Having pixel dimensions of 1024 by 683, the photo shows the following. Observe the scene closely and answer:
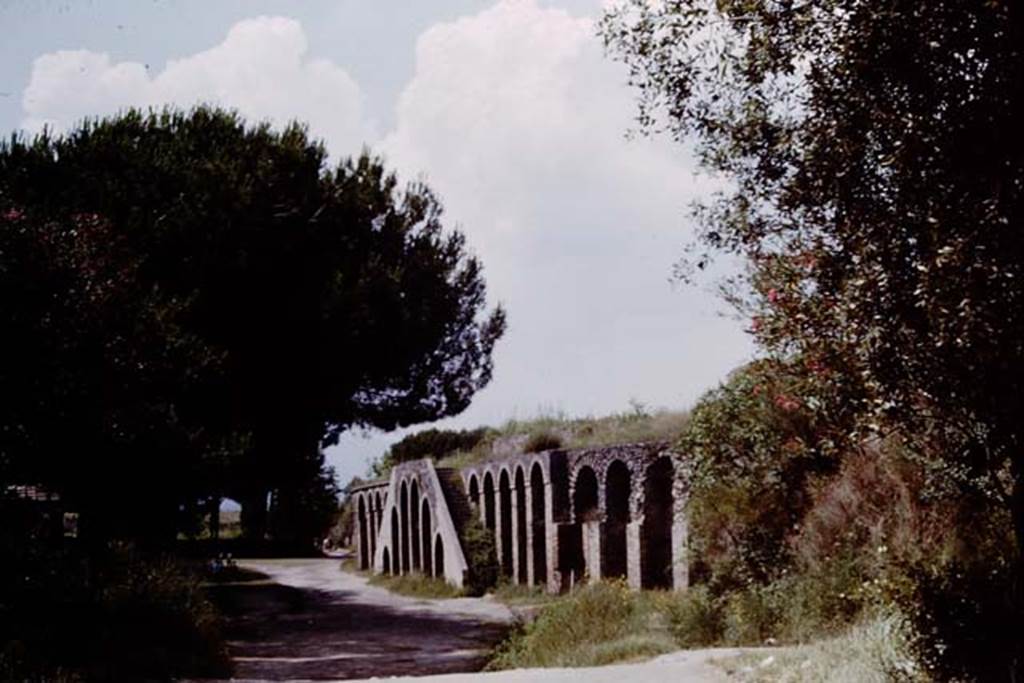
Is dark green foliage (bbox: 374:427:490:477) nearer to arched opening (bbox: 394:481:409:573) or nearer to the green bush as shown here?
arched opening (bbox: 394:481:409:573)

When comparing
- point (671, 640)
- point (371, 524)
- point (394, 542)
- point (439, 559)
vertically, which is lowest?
point (439, 559)

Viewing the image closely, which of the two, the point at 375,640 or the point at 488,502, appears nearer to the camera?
the point at 375,640

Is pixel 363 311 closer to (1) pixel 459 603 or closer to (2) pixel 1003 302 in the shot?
(1) pixel 459 603

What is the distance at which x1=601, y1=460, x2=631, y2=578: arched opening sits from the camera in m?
19.9

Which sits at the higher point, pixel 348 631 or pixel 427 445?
pixel 427 445

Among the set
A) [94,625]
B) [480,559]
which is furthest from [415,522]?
[94,625]

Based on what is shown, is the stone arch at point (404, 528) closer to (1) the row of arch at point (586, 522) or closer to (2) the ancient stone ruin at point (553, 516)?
(2) the ancient stone ruin at point (553, 516)

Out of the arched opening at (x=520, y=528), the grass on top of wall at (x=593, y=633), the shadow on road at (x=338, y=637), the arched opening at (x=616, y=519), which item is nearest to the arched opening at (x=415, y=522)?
the shadow on road at (x=338, y=637)

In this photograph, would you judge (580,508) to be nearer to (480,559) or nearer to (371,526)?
(480,559)

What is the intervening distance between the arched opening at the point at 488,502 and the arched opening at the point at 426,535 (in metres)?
3.57

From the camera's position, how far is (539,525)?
2352 centimetres

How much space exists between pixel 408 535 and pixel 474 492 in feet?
14.6

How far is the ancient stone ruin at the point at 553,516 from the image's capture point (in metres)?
18.4

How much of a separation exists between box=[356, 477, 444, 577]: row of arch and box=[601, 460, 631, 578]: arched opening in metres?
9.23
